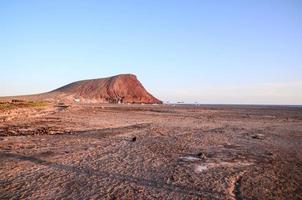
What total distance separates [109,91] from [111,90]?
4.29 feet

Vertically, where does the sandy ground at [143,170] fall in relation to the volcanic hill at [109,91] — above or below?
below

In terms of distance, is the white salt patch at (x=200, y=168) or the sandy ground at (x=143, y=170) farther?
the white salt patch at (x=200, y=168)

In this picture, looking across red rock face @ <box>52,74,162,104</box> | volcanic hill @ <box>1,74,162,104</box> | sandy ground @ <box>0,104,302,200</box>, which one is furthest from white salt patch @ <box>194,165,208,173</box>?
red rock face @ <box>52,74,162,104</box>

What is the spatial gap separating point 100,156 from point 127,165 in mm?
1666

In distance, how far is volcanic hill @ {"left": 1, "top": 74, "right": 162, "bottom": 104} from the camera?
14238 centimetres

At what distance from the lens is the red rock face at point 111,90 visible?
144750 mm

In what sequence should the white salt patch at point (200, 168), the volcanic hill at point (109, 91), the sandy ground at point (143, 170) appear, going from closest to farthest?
the sandy ground at point (143, 170) → the white salt patch at point (200, 168) → the volcanic hill at point (109, 91)

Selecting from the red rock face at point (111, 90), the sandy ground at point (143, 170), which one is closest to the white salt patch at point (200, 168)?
the sandy ground at point (143, 170)

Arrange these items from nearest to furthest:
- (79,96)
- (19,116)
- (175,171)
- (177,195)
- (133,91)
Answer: (177,195)
(175,171)
(19,116)
(79,96)
(133,91)

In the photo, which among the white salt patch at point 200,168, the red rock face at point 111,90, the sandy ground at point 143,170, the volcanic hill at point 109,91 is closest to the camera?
the sandy ground at point 143,170

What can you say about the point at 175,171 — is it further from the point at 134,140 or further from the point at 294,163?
the point at 134,140

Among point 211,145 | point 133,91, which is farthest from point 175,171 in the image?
point 133,91

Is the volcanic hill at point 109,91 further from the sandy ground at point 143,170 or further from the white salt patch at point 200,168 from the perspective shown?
the white salt patch at point 200,168

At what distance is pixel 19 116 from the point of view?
96.1 ft
